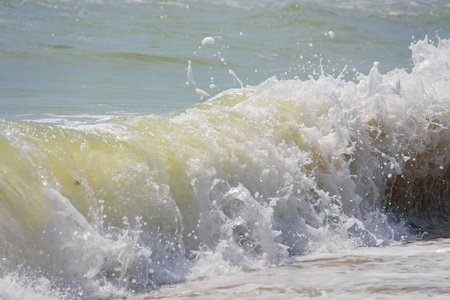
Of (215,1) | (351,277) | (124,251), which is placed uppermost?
(215,1)

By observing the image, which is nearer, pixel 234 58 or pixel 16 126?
pixel 16 126

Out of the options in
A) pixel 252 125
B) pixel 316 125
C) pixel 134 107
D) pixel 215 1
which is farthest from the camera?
pixel 215 1

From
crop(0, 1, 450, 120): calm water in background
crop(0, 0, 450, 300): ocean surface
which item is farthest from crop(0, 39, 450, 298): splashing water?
crop(0, 1, 450, 120): calm water in background

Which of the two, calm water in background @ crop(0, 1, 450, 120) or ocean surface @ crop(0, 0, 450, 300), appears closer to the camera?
ocean surface @ crop(0, 0, 450, 300)

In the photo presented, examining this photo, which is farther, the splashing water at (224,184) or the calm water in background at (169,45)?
the calm water in background at (169,45)

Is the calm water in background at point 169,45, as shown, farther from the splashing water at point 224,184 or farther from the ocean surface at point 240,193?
the splashing water at point 224,184

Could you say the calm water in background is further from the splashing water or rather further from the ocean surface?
the splashing water

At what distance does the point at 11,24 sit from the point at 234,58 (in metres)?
4.97

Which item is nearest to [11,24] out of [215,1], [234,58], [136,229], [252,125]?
[234,58]

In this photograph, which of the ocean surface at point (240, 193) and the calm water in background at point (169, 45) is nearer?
the ocean surface at point (240, 193)

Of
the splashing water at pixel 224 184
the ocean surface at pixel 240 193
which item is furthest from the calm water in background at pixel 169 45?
the splashing water at pixel 224 184

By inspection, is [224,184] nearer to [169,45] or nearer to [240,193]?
[240,193]

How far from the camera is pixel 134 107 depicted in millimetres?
6707

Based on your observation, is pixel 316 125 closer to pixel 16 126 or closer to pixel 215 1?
pixel 16 126
